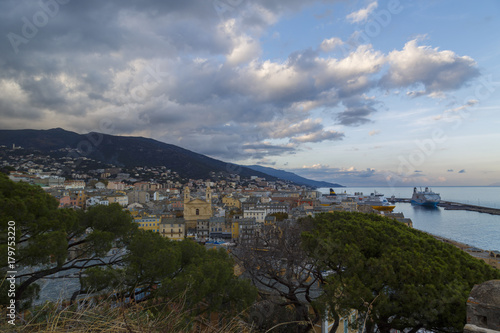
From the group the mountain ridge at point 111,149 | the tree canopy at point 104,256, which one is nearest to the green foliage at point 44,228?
the tree canopy at point 104,256

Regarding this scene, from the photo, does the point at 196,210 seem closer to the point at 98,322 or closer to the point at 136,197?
the point at 136,197

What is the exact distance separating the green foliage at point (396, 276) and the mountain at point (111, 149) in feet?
323

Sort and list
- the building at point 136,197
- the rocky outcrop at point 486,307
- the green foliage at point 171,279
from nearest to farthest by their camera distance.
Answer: the rocky outcrop at point 486,307
the green foliage at point 171,279
the building at point 136,197

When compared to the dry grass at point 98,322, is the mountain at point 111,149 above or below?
above

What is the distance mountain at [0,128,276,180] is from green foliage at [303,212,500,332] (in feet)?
323

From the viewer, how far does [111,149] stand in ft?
371

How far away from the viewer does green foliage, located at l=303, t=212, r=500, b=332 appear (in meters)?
4.42

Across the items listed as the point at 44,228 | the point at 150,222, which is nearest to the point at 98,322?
the point at 44,228

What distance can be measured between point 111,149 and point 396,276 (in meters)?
123

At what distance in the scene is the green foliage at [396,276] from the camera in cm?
442

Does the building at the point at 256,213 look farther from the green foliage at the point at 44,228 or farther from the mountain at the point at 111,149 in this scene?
the mountain at the point at 111,149

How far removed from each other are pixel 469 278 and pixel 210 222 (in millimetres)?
28107

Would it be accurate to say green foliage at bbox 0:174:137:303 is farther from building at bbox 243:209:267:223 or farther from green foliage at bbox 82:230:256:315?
building at bbox 243:209:267:223

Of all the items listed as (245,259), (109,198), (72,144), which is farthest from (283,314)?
(72,144)
